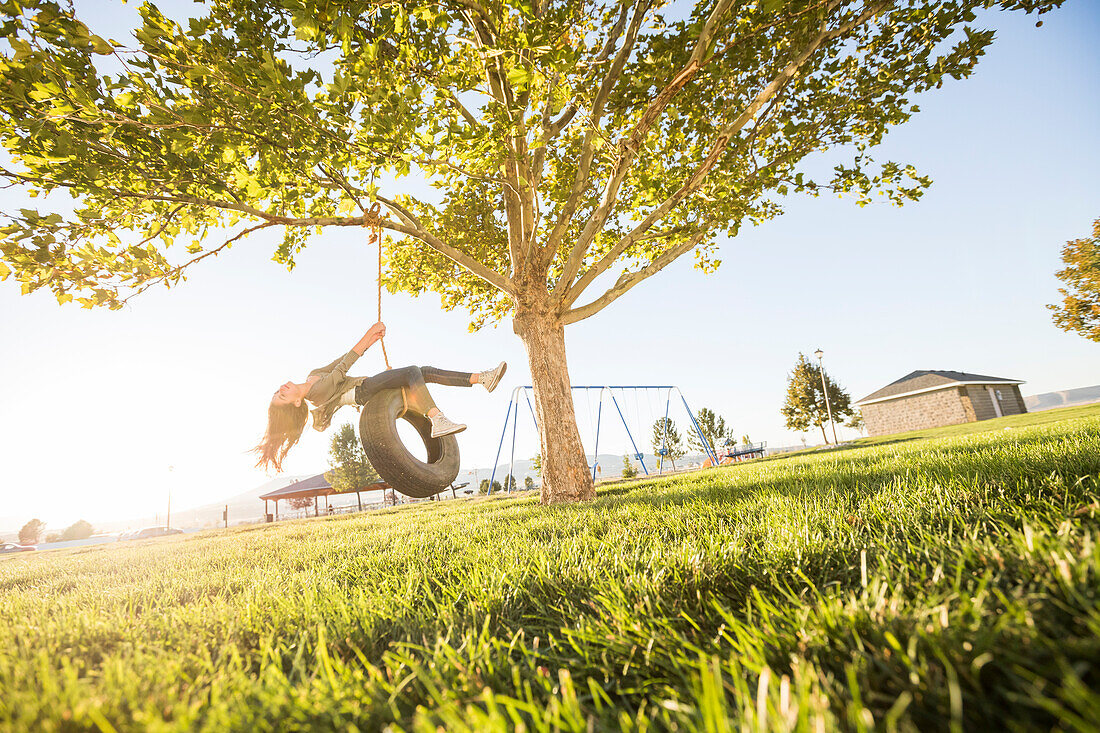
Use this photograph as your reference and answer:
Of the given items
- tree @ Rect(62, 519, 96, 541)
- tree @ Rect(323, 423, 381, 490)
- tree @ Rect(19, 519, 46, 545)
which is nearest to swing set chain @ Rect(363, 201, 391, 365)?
tree @ Rect(323, 423, 381, 490)

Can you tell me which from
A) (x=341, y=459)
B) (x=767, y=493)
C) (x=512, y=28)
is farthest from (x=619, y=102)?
(x=341, y=459)

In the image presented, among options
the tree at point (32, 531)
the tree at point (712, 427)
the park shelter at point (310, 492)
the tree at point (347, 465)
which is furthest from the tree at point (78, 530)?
the tree at point (712, 427)

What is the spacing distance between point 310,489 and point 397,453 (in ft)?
112

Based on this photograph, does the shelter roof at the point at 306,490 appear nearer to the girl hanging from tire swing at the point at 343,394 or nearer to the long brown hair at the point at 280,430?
the long brown hair at the point at 280,430

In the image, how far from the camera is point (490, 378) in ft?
17.7

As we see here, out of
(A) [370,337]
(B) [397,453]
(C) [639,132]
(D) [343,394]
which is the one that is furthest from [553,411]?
(C) [639,132]

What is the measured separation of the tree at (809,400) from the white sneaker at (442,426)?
152 feet

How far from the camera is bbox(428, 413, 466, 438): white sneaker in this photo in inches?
181

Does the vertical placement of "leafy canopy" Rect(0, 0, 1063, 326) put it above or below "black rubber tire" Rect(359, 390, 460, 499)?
above

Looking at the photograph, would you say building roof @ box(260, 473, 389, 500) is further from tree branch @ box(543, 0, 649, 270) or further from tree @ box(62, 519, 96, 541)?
tree @ box(62, 519, 96, 541)

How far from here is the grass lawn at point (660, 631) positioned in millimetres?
896

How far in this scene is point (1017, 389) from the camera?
133 feet

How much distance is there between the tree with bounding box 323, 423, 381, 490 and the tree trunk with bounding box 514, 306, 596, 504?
22.4m

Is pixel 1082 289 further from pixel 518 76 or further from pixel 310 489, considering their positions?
pixel 310 489
